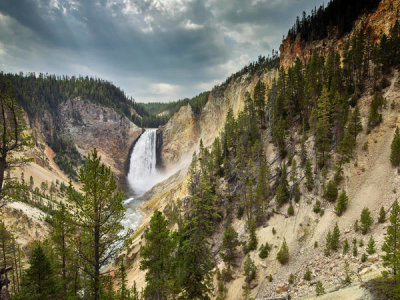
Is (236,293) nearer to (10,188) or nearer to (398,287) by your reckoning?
(398,287)

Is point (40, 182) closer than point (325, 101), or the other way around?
point (325, 101)

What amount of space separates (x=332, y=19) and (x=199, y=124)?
59.5 meters

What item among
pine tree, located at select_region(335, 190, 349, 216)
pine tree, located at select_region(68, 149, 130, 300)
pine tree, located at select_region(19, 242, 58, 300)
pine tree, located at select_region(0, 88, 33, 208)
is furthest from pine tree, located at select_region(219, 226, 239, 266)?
pine tree, located at select_region(0, 88, 33, 208)

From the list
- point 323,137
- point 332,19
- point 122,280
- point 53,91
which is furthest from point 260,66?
point 53,91

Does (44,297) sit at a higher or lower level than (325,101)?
lower

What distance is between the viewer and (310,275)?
19.3 meters

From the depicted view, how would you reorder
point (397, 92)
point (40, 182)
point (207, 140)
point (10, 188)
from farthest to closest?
1. point (207, 140)
2. point (40, 182)
3. point (397, 92)
4. point (10, 188)

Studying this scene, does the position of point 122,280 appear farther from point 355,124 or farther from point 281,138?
point 355,124

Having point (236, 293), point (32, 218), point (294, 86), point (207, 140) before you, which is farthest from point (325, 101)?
point (32, 218)

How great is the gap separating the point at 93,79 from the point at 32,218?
11670cm

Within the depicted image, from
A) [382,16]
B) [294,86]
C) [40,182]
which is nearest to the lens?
[382,16]

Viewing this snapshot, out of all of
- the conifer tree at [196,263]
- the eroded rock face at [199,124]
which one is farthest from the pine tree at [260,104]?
the conifer tree at [196,263]

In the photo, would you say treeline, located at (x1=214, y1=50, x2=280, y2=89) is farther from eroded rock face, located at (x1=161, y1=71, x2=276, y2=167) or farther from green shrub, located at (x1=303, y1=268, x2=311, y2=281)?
green shrub, located at (x1=303, y1=268, x2=311, y2=281)

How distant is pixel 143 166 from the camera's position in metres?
99.2
